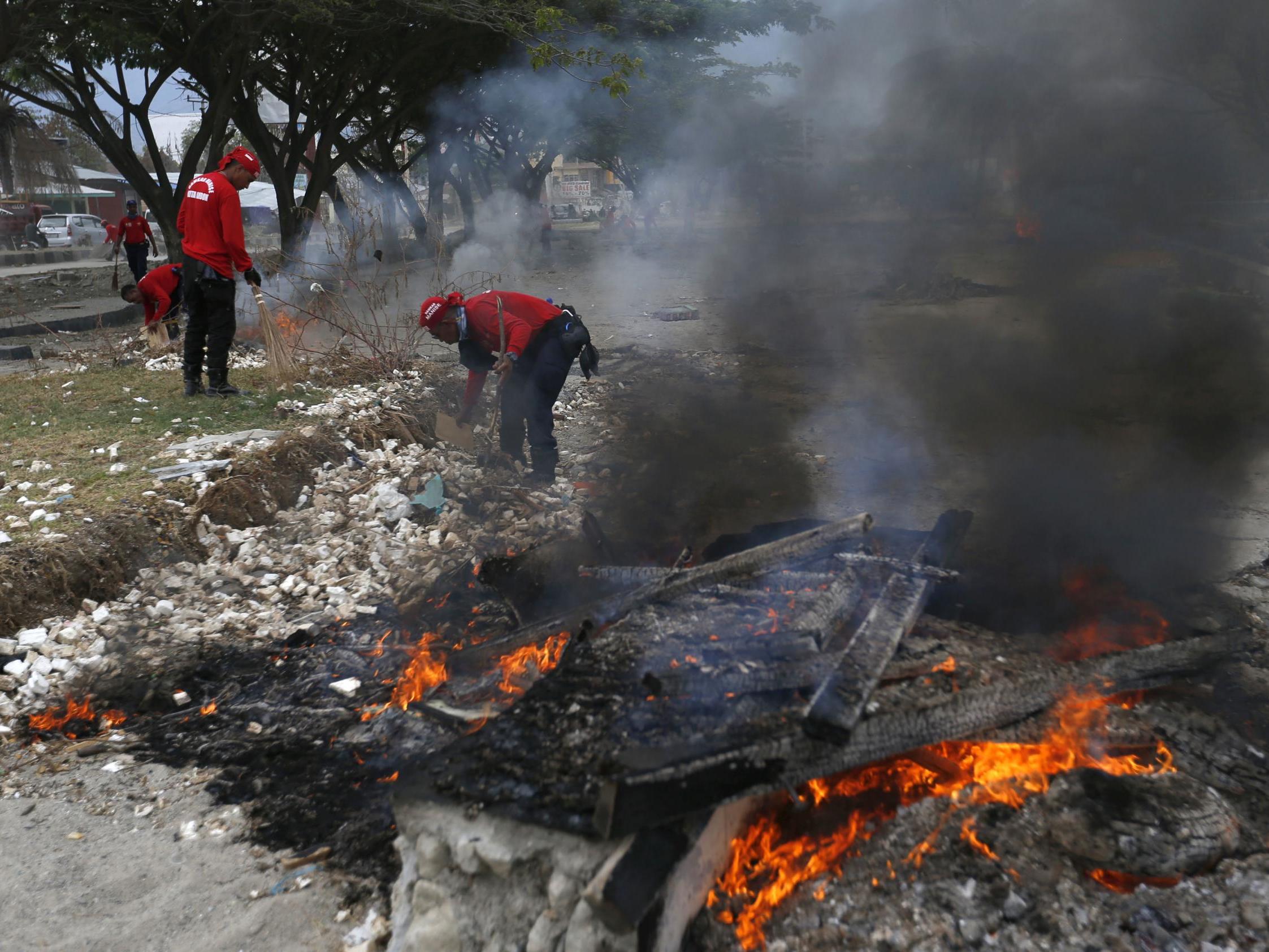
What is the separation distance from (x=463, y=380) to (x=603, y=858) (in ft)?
20.0

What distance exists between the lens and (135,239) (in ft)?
40.7

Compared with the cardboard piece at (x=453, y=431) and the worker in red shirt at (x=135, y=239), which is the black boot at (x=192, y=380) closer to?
the cardboard piece at (x=453, y=431)

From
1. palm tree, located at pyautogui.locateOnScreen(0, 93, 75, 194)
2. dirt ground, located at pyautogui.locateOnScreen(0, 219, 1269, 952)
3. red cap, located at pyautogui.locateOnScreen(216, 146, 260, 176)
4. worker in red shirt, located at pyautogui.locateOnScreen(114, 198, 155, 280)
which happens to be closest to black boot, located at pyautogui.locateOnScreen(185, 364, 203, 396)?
dirt ground, located at pyautogui.locateOnScreen(0, 219, 1269, 952)

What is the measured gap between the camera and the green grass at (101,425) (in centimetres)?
441

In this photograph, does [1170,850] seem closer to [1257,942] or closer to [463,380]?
[1257,942]

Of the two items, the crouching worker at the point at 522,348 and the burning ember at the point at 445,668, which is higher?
the crouching worker at the point at 522,348

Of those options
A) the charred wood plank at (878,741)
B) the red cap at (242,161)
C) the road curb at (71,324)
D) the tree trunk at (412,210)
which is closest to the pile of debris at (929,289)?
the red cap at (242,161)

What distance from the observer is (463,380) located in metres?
7.65

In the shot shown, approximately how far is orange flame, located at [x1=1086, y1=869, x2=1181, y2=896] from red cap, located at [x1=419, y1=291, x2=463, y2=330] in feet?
13.3

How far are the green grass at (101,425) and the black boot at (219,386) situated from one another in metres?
0.10

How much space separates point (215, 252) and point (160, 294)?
266cm

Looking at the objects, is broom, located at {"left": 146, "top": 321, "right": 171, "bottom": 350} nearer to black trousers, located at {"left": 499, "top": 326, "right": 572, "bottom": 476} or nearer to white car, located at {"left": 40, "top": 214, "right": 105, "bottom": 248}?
black trousers, located at {"left": 499, "top": 326, "right": 572, "bottom": 476}

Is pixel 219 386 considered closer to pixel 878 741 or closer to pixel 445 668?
pixel 445 668

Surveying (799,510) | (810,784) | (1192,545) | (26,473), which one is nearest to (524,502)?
(799,510)
